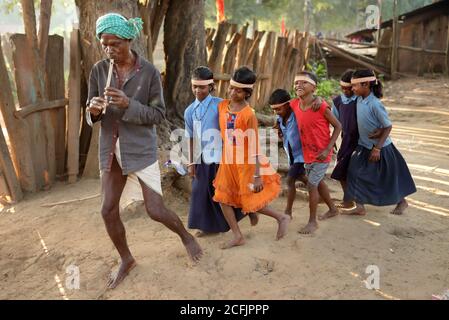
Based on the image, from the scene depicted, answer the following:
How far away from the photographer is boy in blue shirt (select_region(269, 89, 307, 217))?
12.3 ft

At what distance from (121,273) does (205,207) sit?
91 cm

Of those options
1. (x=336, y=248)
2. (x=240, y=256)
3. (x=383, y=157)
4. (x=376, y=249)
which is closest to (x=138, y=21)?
(x=240, y=256)

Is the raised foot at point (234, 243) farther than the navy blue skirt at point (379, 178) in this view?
No

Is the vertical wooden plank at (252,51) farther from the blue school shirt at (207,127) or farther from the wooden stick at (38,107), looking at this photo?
the blue school shirt at (207,127)

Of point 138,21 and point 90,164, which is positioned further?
point 90,164

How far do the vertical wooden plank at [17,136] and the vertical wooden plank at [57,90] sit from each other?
1.24 feet

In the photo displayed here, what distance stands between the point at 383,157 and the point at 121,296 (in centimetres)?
284

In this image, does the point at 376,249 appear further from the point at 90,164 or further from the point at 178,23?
the point at 178,23

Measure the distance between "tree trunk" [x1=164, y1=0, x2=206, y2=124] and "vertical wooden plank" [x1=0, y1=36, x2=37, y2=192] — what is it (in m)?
1.79

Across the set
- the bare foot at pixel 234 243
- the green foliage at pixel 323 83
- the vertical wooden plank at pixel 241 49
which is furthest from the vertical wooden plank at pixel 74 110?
the green foliage at pixel 323 83

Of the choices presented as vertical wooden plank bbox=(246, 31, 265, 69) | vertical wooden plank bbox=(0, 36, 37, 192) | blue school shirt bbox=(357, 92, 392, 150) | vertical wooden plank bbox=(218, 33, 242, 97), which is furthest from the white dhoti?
vertical wooden plank bbox=(246, 31, 265, 69)

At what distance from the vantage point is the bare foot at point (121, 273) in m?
3.04
